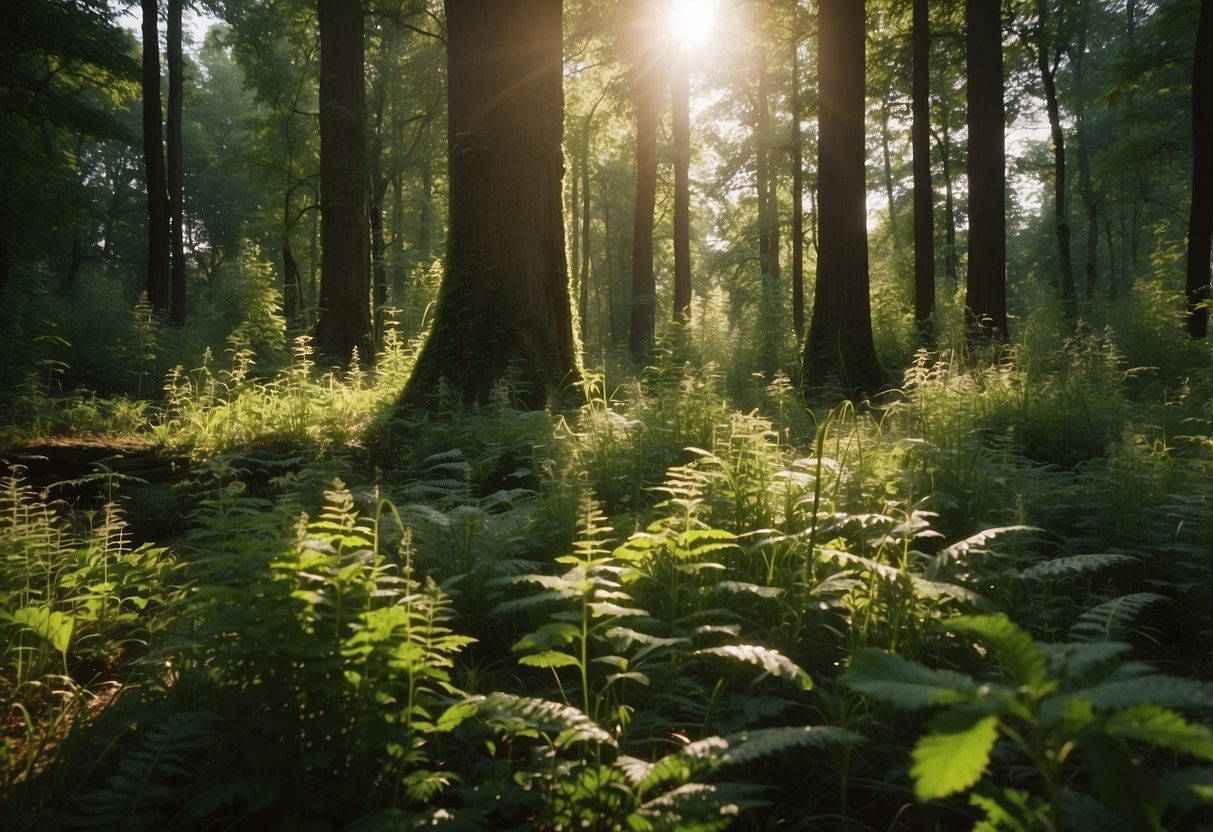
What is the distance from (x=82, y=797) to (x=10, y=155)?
15.5 meters

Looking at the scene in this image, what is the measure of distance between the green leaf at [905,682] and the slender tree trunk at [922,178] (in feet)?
40.8

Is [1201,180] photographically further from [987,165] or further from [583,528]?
[583,528]

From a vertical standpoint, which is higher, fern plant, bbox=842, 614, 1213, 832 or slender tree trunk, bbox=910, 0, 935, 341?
slender tree trunk, bbox=910, 0, 935, 341

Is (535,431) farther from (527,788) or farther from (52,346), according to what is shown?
(52,346)

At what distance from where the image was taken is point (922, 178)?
14.1 m

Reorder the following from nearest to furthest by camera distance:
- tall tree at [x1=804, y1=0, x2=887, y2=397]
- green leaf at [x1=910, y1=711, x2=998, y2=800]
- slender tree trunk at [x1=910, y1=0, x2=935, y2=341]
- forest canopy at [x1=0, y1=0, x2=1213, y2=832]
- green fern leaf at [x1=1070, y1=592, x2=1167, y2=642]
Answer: green leaf at [x1=910, y1=711, x2=998, y2=800]
forest canopy at [x1=0, y1=0, x2=1213, y2=832]
green fern leaf at [x1=1070, y1=592, x2=1167, y2=642]
tall tree at [x1=804, y1=0, x2=887, y2=397]
slender tree trunk at [x1=910, y1=0, x2=935, y2=341]

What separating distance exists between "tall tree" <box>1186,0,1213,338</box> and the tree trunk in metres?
19.1

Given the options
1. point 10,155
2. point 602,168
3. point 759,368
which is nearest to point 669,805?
point 759,368

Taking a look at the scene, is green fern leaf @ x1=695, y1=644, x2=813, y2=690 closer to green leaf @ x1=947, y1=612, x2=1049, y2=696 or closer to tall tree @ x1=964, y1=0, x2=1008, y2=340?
green leaf @ x1=947, y1=612, x2=1049, y2=696

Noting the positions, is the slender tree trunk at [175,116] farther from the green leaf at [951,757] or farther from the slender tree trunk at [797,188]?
the green leaf at [951,757]

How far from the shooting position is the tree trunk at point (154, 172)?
620 inches

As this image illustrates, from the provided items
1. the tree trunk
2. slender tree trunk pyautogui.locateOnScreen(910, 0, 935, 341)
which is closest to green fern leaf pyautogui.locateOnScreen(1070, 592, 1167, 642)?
slender tree trunk pyautogui.locateOnScreen(910, 0, 935, 341)

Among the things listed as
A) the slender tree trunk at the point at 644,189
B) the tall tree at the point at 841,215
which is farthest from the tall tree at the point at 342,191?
the tall tree at the point at 841,215

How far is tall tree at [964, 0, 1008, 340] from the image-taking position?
34.4ft
